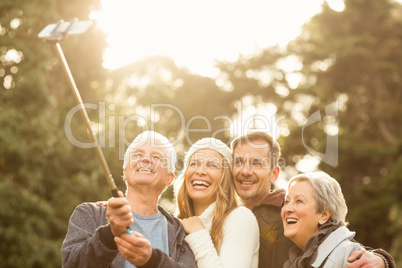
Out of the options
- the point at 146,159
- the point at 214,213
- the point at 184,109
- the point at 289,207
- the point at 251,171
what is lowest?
the point at 184,109

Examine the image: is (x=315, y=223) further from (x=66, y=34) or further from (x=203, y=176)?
(x=66, y=34)

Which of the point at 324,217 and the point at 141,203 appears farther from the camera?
the point at 324,217

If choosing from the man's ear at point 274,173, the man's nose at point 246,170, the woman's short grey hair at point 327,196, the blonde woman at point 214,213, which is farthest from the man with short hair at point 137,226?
the man's ear at point 274,173

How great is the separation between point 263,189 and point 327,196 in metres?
0.81

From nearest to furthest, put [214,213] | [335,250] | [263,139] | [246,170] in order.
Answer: [335,250] < [214,213] < [246,170] < [263,139]

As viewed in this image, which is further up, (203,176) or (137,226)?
(203,176)

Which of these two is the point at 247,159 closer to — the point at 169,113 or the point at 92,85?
the point at 92,85

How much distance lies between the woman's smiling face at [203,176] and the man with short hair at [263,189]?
1.09ft

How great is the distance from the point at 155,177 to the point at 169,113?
82.4 feet

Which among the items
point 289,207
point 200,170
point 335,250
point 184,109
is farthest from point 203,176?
point 184,109

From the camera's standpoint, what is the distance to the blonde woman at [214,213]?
4.18m

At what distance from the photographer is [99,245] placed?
3523 mm

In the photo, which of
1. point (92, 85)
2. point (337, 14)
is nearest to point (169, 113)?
point (337, 14)

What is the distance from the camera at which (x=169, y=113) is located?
96.0ft
